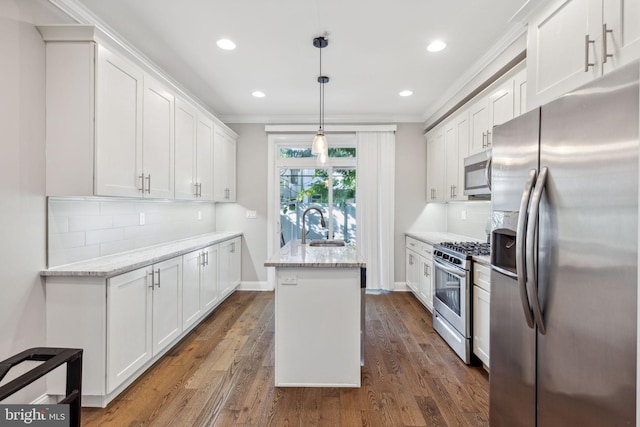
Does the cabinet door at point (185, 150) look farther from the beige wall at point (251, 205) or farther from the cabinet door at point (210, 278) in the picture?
the beige wall at point (251, 205)

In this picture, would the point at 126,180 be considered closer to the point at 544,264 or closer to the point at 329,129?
the point at 544,264

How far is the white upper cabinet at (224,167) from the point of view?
4262 mm

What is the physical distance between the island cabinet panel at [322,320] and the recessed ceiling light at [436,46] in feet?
6.75

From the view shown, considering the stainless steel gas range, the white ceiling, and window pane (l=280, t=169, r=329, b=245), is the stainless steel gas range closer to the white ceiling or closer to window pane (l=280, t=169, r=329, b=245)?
the white ceiling

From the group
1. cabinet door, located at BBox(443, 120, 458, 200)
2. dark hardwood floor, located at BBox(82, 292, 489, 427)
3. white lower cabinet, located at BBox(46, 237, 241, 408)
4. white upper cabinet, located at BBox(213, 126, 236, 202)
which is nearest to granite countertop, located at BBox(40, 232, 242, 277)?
white lower cabinet, located at BBox(46, 237, 241, 408)

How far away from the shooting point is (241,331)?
343cm

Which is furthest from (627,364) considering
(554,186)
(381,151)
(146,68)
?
(381,151)

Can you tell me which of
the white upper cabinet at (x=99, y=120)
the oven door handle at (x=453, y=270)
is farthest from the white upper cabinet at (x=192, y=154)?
the oven door handle at (x=453, y=270)

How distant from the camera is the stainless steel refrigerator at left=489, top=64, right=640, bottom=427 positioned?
1.02m

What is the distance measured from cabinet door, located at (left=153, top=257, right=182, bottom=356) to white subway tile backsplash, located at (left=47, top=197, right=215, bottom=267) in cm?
44

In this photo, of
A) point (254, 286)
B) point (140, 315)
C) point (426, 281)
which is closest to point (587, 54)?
point (426, 281)

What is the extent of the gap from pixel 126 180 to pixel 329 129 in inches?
123

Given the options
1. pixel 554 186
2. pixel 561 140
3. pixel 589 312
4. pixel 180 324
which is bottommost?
pixel 180 324

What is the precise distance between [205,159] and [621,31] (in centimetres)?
368
